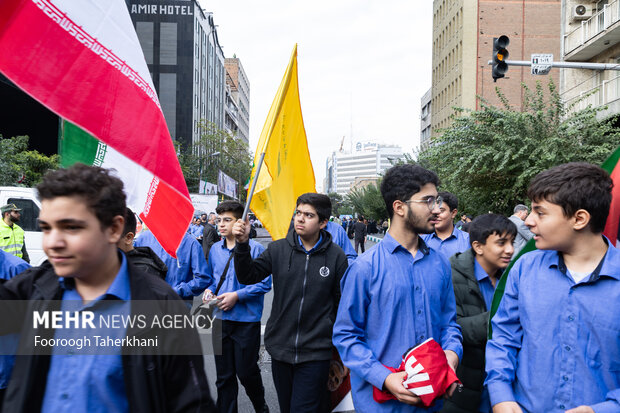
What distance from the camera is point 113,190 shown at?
2.30 m

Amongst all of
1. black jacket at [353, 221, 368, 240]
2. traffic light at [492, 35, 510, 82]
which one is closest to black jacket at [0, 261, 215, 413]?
traffic light at [492, 35, 510, 82]

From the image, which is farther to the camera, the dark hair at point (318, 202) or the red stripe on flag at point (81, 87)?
the dark hair at point (318, 202)

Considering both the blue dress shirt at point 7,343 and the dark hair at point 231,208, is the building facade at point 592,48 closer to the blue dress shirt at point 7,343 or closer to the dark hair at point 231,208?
the dark hair at point 231,208

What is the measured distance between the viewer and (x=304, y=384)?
4.16 metres

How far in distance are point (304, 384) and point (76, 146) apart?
2263mm

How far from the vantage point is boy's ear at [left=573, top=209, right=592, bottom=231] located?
8.30 feet

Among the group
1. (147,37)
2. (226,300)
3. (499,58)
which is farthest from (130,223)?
(147,37)

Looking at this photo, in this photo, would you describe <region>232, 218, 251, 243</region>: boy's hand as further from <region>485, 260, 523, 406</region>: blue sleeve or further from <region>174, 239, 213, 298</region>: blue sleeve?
<region>485, 260, 523, 406</region>: blue sleeve

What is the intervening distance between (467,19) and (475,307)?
171ft

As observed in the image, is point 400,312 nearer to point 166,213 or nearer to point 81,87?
point 166,213

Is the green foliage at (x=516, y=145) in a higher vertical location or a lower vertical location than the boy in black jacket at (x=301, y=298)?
higher

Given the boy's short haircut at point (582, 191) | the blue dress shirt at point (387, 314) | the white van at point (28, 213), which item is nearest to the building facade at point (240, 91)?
the white van at point (28, 213)

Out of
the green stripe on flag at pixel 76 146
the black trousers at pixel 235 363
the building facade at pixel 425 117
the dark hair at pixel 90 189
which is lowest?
the black trousers at pixel 235 363

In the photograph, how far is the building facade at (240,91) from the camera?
119 metres
